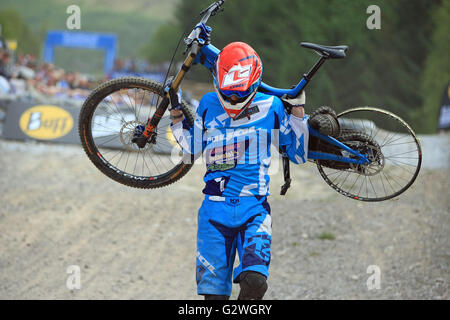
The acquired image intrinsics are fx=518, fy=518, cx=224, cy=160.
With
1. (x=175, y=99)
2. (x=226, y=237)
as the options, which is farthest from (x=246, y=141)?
(x=226, y=237)

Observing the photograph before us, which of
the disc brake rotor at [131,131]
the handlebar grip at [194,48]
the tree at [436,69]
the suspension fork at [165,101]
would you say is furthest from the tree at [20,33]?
the handlebar grip at [194,48]

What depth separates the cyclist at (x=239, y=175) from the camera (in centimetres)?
445

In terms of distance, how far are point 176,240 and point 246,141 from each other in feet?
25.5

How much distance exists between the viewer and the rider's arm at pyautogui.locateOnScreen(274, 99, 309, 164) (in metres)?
4.53

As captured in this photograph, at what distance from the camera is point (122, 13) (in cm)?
17012

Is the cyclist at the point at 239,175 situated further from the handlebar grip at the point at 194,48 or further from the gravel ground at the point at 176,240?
the gravel ground at the point at 176,240

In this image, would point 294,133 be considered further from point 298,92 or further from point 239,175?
point 239,175

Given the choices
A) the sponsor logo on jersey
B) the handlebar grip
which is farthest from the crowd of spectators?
the sponsor logo on jersey

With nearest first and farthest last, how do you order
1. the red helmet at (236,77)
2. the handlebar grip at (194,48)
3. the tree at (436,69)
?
1. the red helmet at (236,77)
2. the handlebar grip at (194,48)
3. the tree at (436,69)

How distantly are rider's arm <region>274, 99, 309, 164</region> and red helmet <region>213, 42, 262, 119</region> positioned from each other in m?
0.40

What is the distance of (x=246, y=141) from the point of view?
4.55 metres

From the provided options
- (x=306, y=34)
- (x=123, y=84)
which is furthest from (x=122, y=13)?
(x=123, y=84)

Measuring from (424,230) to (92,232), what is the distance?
307 inches
